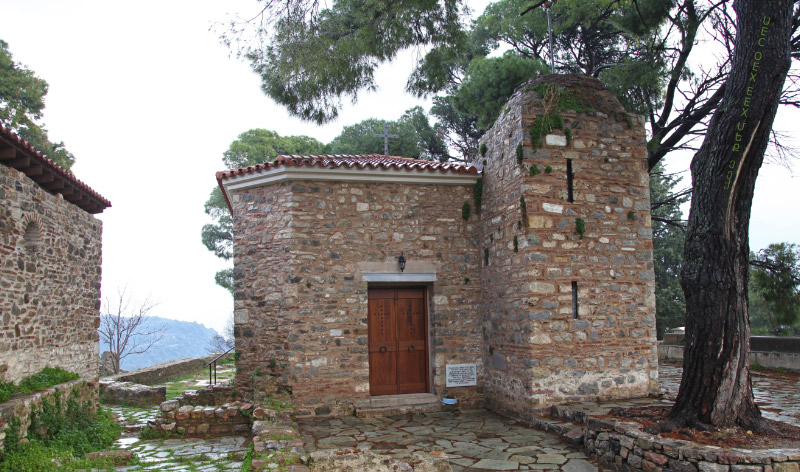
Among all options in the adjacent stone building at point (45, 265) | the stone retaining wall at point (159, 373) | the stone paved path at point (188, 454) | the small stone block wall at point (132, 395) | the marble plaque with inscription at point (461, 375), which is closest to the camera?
the stone paved path at point (188, 454)

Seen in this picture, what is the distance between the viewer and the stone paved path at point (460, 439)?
5570 millimetres

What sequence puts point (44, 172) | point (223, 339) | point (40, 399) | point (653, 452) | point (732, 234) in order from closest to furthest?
point (653, 452)
point (732, 234)
point (40, 399)
point (44, 172)
point (223, 339)

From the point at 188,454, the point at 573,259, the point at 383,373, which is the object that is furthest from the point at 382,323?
the point at 188,454

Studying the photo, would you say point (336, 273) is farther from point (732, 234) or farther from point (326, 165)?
point (732, 234)

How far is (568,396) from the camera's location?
24.1ft

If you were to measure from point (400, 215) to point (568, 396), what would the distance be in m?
3.70

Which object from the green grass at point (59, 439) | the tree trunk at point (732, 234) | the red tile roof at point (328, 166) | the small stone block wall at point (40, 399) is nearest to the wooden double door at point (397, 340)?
the red tile roof at point (328, 166)

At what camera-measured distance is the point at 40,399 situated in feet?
21.7

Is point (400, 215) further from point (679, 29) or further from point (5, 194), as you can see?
point (679, 29)

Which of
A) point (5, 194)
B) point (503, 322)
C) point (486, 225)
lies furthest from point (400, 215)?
point (5, 194)

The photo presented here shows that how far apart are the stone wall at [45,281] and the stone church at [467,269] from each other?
2.58 metres

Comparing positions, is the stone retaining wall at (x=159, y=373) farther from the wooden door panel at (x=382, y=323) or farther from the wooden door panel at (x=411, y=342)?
the wooden door panel at (x=411, y=342)

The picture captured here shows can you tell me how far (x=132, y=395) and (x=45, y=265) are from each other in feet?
13.9

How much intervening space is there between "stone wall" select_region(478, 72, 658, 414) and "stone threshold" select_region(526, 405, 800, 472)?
3.28 ft
